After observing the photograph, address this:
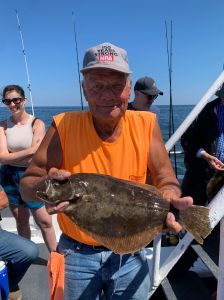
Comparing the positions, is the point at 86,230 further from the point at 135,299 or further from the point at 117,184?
the point at 135,299

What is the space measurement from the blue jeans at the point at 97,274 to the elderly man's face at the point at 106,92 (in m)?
0.86

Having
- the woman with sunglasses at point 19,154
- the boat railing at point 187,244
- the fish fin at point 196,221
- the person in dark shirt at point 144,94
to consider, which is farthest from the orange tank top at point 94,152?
the person in dark shirt at point 144,94

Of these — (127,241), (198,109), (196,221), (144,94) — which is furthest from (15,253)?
(144,94)

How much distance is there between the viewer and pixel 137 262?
2381 millimetres

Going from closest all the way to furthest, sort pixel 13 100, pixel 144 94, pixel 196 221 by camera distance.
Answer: pixel 196 221, pixel 13 100, pixel 144 94

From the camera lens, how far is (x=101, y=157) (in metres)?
2.24

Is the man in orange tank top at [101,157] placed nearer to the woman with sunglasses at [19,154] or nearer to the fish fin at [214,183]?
the fish fin at [214,183]

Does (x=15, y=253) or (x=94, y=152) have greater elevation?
(x=94, y=152)

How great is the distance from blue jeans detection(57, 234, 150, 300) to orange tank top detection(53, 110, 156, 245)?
0.28 ft

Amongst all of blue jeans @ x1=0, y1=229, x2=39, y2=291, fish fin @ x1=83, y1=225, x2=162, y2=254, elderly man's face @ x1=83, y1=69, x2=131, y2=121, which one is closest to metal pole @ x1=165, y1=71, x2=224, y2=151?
elderly man's face @ x1=83, y1=69, x2=131, y2=121

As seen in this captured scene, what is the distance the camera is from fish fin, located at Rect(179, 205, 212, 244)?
2.04 meters

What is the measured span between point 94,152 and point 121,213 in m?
0.43

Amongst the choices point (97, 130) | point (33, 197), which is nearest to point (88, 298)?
point (33, 197)

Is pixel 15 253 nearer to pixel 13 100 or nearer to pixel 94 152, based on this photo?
pixel 94 152
